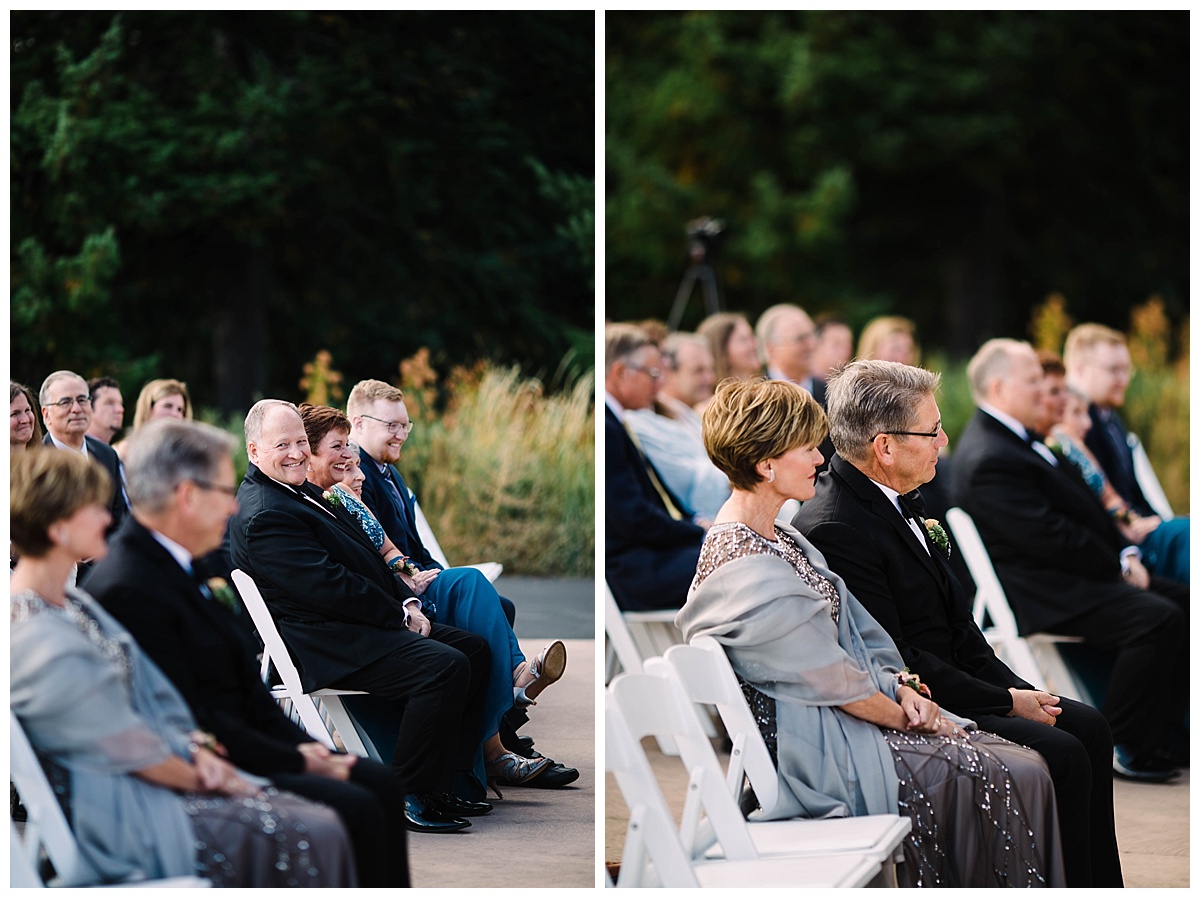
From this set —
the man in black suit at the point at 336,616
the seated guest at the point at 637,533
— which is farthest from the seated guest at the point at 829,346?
the man in black suit at the point at 336,616

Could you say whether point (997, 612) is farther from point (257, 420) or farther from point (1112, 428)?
point (257, 420)

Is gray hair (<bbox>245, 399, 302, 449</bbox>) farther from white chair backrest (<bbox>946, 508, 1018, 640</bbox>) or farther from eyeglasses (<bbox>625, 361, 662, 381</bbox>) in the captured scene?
white chair backrest (<bbox>946, 508, 1018, 640</bbox>)

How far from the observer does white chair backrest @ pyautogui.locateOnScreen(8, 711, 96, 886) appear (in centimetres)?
263

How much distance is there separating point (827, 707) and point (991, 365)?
247 centimetres

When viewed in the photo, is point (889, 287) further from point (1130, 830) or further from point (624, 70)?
point (1130, 830)

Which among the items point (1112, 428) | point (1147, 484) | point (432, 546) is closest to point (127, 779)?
point (432, 546)

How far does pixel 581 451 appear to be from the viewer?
531 centimetres

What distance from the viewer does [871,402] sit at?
3455 mm

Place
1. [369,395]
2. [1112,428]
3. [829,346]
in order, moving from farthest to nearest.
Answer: [829,346]
[1112,428]
[369,395]

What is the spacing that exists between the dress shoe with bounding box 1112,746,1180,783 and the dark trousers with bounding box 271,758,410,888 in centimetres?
311

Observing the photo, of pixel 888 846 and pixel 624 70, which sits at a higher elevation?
pixel 624 70

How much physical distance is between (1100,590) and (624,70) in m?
13.1

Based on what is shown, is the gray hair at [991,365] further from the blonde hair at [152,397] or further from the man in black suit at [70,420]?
the man in black suit at [70,420]

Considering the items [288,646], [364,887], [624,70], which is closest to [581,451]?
[288,646]
